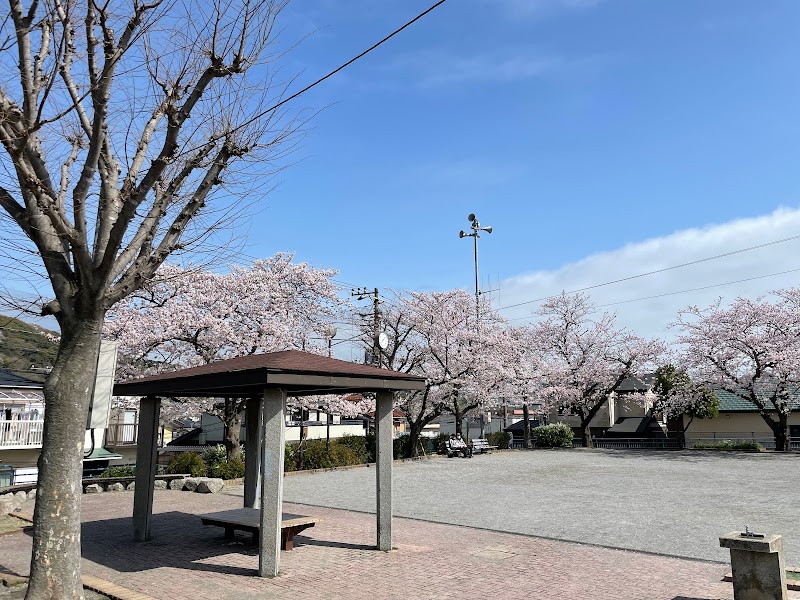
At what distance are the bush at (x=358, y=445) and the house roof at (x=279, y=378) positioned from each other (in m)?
15.4

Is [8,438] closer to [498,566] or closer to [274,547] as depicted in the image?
[274,547]

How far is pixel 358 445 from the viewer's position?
25672 mm

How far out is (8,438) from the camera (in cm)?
2073

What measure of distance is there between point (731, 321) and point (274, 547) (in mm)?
29462

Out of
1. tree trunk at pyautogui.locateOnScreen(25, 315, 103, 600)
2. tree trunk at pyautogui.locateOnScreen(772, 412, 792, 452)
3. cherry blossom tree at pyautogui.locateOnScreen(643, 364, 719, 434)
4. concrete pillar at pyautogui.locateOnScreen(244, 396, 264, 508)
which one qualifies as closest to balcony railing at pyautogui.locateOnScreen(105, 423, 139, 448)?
concrete pillar at pyautogui.locateOnScreen(244, 396, 264, 508)

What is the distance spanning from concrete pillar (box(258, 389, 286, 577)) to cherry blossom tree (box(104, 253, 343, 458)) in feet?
39.5

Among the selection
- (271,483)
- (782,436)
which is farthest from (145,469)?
(782,436)

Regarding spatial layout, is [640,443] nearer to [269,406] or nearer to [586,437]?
[586,437]

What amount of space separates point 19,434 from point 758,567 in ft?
74.8

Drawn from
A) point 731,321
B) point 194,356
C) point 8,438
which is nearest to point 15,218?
point 194,356

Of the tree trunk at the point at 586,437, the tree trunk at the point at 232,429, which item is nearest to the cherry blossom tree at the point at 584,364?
the tree trunk at the point at 586,437

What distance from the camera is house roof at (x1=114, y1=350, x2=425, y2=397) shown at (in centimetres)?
750

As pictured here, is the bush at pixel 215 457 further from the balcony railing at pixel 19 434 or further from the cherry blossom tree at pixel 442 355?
the cherry blossom tree at pixel 442 355

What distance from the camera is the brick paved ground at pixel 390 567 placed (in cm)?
685
